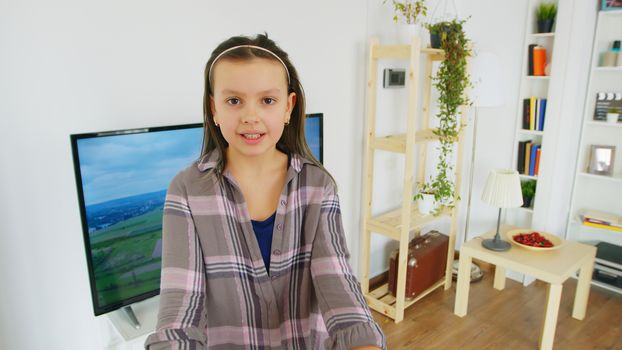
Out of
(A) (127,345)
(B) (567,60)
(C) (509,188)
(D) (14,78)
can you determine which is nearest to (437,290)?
(C) (509,188)

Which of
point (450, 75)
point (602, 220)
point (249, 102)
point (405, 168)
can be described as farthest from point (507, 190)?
point (249, 102)

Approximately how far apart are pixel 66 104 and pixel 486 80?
7.34 ft

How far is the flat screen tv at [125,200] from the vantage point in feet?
5.01

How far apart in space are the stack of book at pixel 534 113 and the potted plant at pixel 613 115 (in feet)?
1.21

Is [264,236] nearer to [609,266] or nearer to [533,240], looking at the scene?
[533,240]

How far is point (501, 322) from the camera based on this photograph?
2.65m

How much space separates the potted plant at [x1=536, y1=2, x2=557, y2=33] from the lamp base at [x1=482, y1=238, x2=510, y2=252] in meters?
1.41

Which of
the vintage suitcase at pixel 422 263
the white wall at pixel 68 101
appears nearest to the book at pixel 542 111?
the vintage suitcase at pixel 422 263

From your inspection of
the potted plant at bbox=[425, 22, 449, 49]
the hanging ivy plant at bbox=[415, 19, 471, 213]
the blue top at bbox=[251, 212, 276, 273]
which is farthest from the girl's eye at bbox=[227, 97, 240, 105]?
the potted plant at bbox=[425, 22, 449, 49]

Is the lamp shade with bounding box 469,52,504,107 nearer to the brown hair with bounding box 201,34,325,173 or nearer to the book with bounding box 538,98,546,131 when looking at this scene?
the book with bounding box 538,98,546,131

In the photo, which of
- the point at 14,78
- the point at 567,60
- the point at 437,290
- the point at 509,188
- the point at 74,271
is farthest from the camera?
the point at 437,290

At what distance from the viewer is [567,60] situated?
8.79ft

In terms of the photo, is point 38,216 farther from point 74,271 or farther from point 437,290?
point 437,290

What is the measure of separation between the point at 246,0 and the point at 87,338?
1.62 meters
